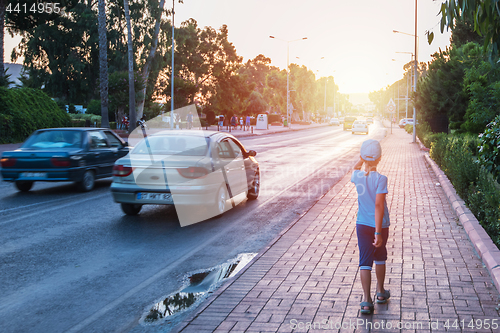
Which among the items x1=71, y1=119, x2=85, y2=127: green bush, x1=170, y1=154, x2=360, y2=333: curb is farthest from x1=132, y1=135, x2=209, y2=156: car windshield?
x1=71, y1=119, x2=85, y2=127: green bush

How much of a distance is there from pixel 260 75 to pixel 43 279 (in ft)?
400

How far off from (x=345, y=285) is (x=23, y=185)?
9.35 m

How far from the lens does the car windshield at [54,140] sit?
12.0 metres

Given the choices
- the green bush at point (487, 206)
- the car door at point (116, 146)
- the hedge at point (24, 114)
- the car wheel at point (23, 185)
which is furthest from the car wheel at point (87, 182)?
the hedge at point (24, 114)

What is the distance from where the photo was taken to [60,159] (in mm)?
11555

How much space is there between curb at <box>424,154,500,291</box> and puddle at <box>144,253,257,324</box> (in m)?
2.74

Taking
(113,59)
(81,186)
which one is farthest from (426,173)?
(113,59)

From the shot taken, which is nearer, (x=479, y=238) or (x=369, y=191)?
(x=369, y=191)

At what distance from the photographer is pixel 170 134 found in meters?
9.49

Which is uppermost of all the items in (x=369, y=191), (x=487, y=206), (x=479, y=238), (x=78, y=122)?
(x=78, y=122)

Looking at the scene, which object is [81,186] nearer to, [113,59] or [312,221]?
[312,221]

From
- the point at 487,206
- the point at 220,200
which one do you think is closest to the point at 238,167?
the point at 220,200

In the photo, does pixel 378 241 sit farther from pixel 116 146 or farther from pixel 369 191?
pixel 116 146

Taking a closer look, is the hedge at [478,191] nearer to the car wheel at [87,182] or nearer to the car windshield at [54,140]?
the car wheel at [87,182]
